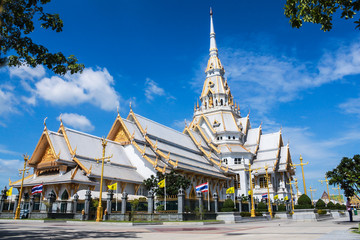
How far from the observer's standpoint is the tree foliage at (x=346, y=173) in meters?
22.1

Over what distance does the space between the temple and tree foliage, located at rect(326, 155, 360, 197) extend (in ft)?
58.3

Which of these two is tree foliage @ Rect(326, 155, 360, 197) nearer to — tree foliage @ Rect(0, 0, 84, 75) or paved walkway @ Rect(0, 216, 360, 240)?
paved walkway @ Rect(0, 216, 360, 240)

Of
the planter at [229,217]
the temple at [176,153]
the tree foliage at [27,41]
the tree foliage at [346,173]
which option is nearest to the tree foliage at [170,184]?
the temple at [176,153]

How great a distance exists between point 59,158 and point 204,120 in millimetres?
35483

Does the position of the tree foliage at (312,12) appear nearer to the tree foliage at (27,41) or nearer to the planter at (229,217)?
the tree foliage at (27,41)

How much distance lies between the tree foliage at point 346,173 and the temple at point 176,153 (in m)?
17.8

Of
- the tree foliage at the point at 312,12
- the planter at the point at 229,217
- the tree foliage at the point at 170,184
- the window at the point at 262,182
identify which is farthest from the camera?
the window at the point at 262,182

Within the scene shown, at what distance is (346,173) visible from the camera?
875 inches

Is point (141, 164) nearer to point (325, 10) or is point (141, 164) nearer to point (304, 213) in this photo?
point (304, 213)

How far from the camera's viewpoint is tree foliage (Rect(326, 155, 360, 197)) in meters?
22.1

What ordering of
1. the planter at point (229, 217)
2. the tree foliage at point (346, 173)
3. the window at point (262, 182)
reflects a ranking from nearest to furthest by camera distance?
the tree foliage at point (346, 173), the planter at point (229, 217), the window at point (262, 182)

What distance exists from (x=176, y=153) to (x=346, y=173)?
79.2 feet

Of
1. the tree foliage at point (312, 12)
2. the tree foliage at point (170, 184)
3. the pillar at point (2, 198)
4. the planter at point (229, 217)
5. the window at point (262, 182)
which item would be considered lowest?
the planter at point (229, 217)

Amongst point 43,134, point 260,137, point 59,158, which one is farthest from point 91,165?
point 260,137
